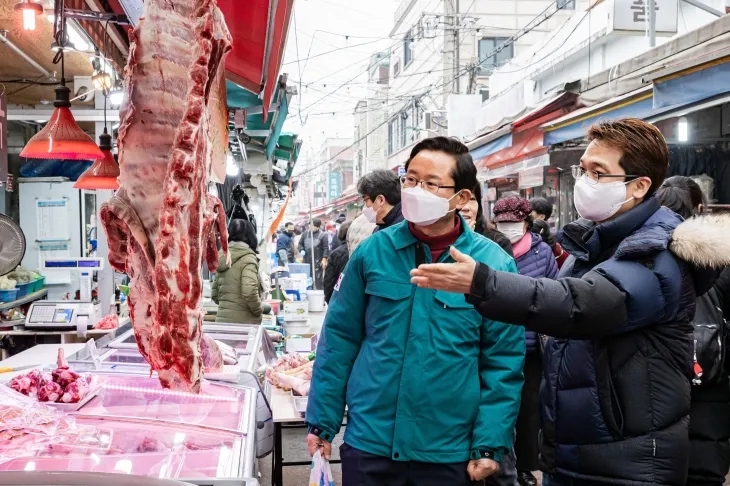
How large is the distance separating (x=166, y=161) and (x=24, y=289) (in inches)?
338

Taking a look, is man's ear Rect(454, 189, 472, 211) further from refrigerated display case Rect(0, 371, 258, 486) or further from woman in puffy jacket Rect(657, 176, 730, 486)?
refrigerated display case Rect(0, 371, 258, 486)

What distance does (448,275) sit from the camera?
6.50ft

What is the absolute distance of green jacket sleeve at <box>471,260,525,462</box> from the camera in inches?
96.9

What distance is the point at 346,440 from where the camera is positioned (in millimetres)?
2592

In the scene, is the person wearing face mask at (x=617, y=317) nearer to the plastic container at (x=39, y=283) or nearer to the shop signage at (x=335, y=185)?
the plastic container at (x=39, y=283)

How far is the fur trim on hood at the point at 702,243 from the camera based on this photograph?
7.22 ft

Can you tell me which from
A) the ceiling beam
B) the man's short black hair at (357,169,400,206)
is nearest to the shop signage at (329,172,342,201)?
the ceiling beam

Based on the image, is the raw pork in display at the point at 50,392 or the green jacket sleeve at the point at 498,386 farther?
the raw pork in display at the point at 50,392

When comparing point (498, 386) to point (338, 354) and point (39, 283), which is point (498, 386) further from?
point (39, 283)

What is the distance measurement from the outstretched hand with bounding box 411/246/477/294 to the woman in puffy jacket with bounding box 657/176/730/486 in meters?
0.95

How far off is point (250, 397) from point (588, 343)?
6.27ft

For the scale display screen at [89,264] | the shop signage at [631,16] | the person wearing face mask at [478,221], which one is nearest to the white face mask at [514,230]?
the person wearing face mask at [478,221]

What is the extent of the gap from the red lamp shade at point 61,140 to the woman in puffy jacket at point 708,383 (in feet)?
12.7

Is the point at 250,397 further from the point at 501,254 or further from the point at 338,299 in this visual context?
the point at 501,254
